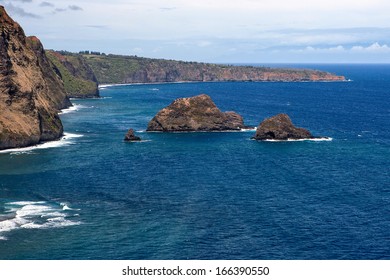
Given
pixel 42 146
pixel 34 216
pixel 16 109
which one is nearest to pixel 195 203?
pixel 34 216

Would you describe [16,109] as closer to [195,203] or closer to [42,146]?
[42,146]

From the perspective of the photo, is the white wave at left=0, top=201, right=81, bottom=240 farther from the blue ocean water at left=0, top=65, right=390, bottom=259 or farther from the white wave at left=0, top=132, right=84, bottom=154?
the white wave at left=0, top=132, right=84, bottom=154

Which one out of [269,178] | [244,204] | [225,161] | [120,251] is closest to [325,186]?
[269,178]

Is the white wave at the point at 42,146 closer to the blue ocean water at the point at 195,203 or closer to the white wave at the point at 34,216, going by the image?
the blue ocean water at the point at 195,203

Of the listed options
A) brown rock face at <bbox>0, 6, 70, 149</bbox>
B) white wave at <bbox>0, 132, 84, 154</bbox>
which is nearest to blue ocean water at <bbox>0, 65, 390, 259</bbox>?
white wave at <bbox>0, 132, 84, 154</bbox>

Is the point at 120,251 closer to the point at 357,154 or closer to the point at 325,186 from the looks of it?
the point at 325,186

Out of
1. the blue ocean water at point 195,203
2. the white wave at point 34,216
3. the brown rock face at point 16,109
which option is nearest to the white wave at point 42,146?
the brown rock face at point 16,109
